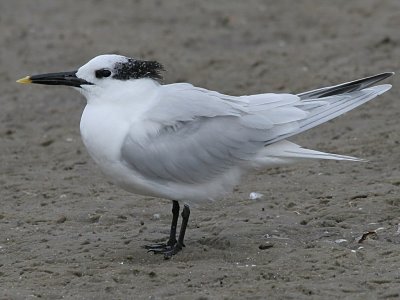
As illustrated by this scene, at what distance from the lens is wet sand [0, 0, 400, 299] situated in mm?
5066

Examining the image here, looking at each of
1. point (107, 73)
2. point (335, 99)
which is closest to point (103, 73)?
point (107, 73)

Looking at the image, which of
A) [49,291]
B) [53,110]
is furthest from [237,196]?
[53,110]

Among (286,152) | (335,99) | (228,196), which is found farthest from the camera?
(228,196)

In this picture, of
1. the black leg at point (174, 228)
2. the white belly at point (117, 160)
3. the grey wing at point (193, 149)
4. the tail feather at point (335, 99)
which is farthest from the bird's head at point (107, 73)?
the tail feather at point (335, 99)

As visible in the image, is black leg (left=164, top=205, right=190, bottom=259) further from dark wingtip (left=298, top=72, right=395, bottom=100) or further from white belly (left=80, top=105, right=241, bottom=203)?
dark wingtip (left=298, top=72, right=395, bottom=100)

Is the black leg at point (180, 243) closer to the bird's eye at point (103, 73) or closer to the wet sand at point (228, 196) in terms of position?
the wet sand at point (228, 196)

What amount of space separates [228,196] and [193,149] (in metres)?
1.14

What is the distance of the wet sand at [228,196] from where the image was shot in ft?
16.6

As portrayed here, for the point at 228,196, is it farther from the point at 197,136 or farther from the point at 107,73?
the point at 107,73

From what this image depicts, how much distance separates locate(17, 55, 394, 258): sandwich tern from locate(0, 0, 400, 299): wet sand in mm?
395

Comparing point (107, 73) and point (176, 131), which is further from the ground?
point (107, 73)

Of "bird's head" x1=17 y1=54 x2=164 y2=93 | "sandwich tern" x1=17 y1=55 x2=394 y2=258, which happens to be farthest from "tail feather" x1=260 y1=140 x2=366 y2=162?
"bird's head" x1=17 y1=54 x2=164 y2=93

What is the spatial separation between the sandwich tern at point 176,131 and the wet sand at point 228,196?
39 cm

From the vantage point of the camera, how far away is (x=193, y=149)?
216 inches
